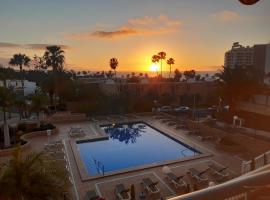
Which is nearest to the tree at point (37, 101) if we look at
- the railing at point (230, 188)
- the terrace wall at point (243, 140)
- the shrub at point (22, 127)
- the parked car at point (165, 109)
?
the shrub at point (22, 127)

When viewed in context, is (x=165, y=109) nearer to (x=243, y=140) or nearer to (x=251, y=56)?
(x=243, y=140)

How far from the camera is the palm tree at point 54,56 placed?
3741cm

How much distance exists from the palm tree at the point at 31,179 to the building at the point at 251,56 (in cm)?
5722

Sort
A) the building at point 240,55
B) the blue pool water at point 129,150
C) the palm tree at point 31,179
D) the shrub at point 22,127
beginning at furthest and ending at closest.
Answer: the building at point 240,55, the shrub at point 22,127, the blue pool water at point 129,150, the palm tree at point 31,179

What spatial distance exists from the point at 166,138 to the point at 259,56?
62775 millimetres

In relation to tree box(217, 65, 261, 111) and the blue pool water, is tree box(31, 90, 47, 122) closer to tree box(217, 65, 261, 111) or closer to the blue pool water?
the blue pool water

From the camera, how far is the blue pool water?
16391 mm

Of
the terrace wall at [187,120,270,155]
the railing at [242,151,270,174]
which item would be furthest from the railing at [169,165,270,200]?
the terrace wall at [187,120,270,155]

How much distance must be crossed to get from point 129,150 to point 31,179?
1205 centimetres

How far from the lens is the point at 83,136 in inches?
822

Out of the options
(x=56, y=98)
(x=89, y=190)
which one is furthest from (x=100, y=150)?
(x=56, y=98)

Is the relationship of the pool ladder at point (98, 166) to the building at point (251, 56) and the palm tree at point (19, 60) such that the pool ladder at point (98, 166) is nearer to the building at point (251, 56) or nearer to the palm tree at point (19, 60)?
the palm tree at point (19, 60)

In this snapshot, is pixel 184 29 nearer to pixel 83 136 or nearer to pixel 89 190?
pixel 83 136

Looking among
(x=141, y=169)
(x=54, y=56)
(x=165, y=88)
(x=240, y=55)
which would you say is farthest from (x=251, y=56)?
→ (x=141, y=169)
